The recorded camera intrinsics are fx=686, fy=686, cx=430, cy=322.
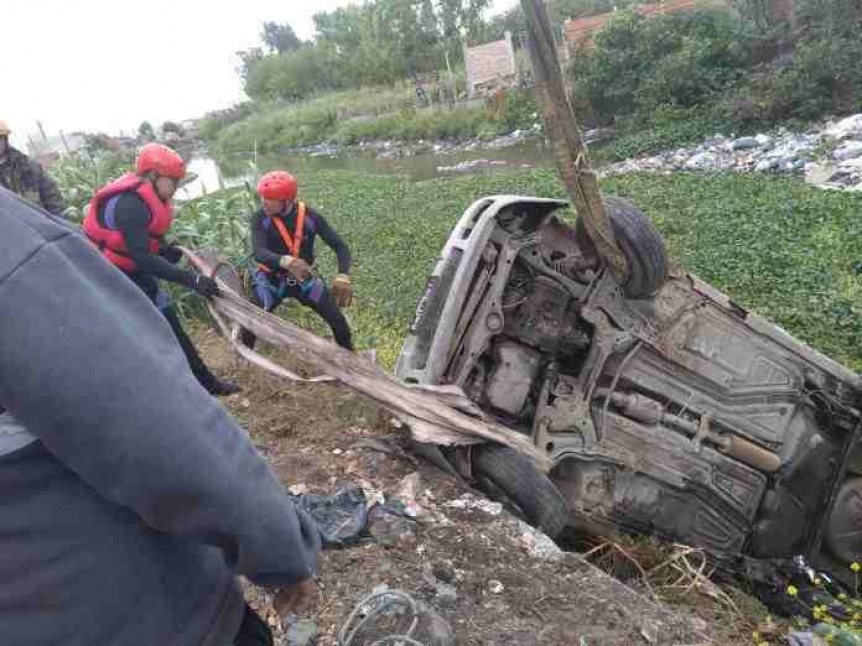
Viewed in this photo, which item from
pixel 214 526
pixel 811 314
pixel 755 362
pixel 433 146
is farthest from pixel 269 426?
pixel 433 146

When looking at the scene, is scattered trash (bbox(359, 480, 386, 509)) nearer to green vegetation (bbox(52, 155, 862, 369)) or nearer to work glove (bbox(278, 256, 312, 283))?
work glove (bbox(278, 256, 312, 283))

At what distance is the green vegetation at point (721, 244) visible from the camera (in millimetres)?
6363

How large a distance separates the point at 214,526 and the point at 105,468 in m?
0.19

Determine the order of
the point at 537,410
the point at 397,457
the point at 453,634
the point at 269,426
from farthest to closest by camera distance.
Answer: the point at 269,426 → the point at 397,457 → the point at 537,410 → the point at 453,634

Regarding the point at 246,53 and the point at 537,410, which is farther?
the point at 246,53

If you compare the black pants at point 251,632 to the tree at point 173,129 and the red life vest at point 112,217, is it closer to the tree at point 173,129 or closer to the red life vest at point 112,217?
the red life vest at point 112,217

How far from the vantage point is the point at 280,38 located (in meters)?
64.1

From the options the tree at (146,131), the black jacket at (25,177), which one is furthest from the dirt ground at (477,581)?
the tree at (146,131)

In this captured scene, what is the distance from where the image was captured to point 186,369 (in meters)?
1.07

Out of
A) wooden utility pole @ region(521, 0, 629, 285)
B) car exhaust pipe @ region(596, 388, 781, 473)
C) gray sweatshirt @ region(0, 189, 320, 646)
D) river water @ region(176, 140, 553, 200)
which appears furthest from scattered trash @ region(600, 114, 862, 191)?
gray sweatshirt @ region(0, 189, 320, 646)

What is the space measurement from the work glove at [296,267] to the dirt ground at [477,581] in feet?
5.14

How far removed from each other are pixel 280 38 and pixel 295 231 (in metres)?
65.6

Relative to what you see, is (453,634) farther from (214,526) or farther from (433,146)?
(433,146)

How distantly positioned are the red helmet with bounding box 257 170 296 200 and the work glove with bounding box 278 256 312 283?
1.51 ft
